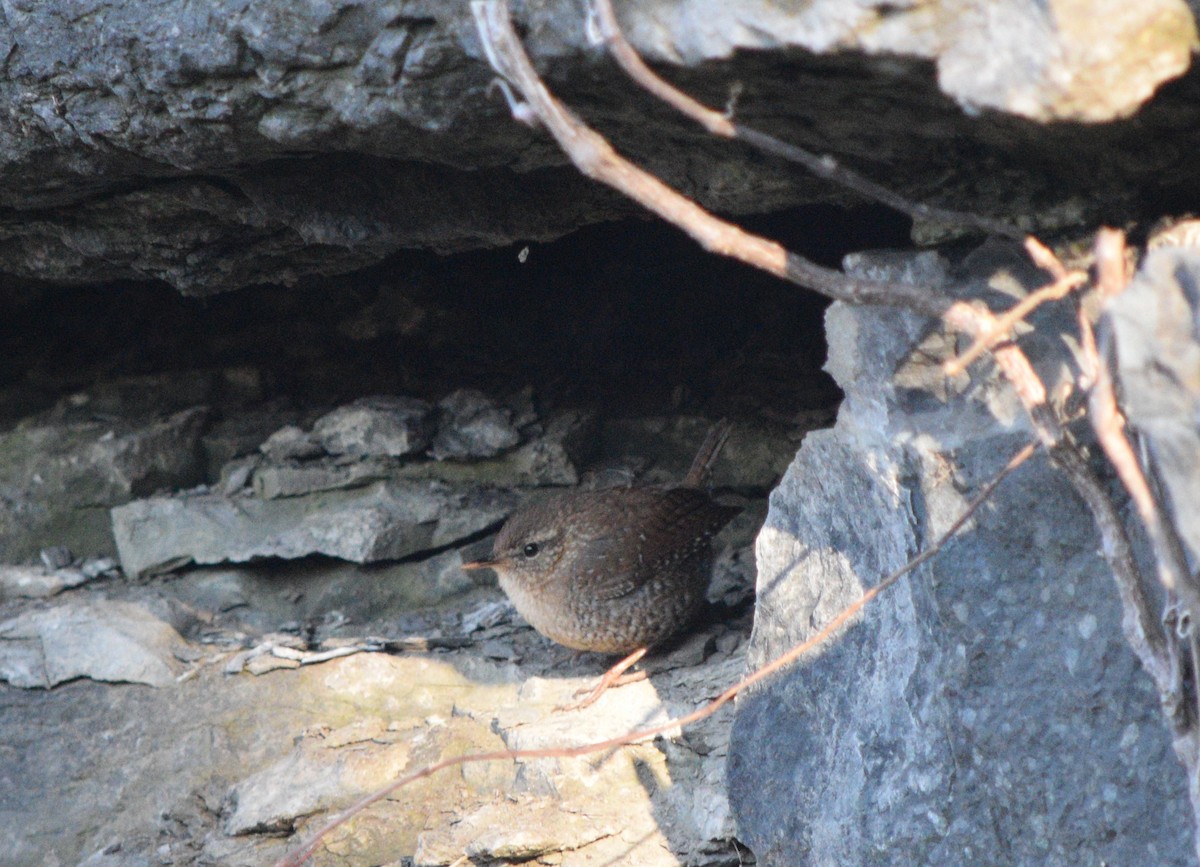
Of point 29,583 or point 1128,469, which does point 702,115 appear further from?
point 29,583

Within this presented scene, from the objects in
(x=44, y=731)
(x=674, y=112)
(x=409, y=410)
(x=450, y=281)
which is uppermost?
(x=674, y=112)

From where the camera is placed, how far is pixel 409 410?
16.9ft

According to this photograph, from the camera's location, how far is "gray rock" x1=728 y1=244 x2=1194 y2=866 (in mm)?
2201

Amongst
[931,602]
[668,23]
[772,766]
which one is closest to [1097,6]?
[668,23]

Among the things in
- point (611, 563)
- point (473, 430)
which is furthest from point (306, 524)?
point (611, 563)

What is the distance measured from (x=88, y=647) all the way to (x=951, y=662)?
11.6 feet

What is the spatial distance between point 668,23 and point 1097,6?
741 mm

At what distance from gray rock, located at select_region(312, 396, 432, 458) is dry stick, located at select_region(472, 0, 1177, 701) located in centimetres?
306

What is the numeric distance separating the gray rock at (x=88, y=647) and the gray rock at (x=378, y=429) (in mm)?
1057

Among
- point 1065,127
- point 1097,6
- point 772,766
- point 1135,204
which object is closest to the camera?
point 1097,6

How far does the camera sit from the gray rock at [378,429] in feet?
16.7

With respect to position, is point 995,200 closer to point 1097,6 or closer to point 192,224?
point 1097,6

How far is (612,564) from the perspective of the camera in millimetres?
4441

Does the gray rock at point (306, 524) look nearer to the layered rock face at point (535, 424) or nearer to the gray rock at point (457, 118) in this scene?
the layered rock face at point (535, 424)
